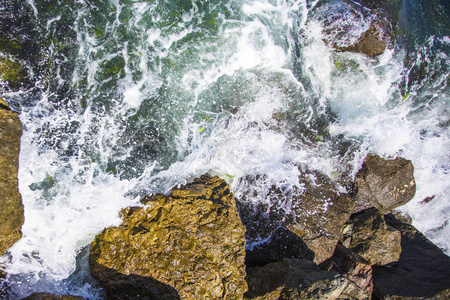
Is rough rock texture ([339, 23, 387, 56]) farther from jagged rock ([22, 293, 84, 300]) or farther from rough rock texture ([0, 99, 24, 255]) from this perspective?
jagged rock ([22, 293, 84, 300])

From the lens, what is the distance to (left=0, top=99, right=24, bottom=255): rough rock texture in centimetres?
321

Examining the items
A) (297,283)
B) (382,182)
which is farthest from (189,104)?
(382,182)

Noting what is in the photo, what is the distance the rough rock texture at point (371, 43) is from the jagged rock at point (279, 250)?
3985 mm

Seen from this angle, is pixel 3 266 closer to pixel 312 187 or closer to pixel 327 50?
pixel 312 187

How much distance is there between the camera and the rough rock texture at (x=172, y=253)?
324 cm

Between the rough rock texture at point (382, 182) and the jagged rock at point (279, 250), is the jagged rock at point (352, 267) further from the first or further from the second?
the rough rock texture at point (382, 182)

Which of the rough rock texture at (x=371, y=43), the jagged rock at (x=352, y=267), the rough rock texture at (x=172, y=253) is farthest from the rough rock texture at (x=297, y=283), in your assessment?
the rough rock texture at (x=371, y=43)

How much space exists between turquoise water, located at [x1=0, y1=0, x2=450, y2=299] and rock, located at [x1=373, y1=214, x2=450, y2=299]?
1688 mm

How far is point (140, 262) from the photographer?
3.30 metres

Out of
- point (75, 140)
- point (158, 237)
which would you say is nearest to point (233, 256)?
point (158, 237)

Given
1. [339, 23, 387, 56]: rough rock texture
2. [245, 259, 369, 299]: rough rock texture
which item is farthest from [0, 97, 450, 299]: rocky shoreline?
[339, 23, 387, 56]: rough rock texture

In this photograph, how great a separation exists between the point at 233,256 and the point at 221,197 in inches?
34.1

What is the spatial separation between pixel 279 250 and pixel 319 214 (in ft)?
3.31

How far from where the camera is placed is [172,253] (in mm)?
3318
